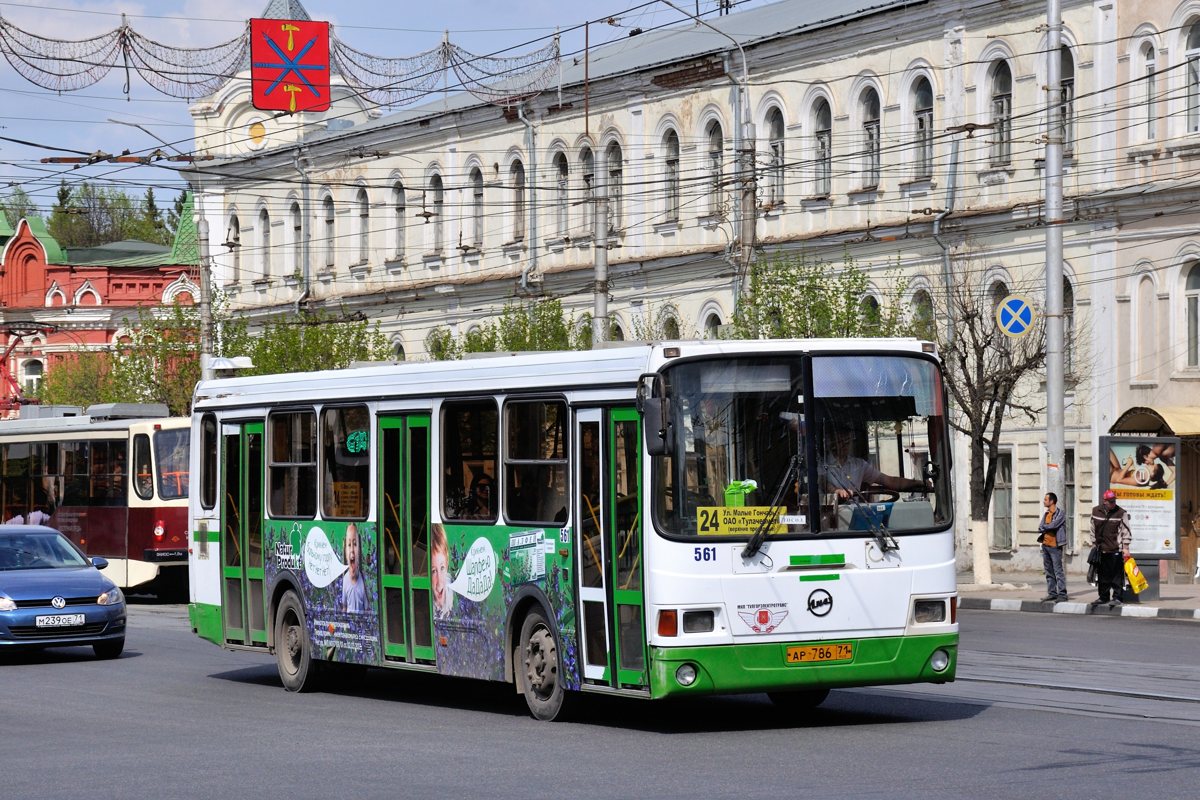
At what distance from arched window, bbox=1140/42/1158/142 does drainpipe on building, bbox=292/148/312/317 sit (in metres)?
30.2

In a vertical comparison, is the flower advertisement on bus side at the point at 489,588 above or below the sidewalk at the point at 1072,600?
above

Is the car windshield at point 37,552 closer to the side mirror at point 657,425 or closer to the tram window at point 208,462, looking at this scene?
the tram window at point 208,462

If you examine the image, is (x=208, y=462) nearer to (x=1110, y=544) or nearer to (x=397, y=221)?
(x=1110, y=544)

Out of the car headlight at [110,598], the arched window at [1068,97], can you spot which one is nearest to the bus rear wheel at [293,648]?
the car headlight at [110,598]

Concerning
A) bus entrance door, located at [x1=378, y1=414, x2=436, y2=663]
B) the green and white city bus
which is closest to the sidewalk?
the green and white city bus

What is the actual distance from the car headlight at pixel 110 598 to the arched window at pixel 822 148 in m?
24.4

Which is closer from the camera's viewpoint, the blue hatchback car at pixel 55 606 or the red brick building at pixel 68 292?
the blue hatchback car at pixel 55 606

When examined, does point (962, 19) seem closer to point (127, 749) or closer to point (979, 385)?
point (979, 385)

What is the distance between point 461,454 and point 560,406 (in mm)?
1320

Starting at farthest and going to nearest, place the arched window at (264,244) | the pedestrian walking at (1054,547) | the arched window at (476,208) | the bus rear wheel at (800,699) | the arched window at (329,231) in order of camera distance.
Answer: the arched window at (264,244), the arched window at (329,231), the arched window at (476,208), the pedestrian walking at (1054,547), the bus rear wheel at (800,699)

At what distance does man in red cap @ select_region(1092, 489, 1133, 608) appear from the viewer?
94.4ft

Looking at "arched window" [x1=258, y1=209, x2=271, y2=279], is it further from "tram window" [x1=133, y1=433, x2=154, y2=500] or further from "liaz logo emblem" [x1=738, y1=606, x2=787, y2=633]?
"liaz logo emblem" [x1=738, y1=606, x2=787, y2=633]

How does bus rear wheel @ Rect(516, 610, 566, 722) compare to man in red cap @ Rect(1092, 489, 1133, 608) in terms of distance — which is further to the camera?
man in red cap @ Rect(1092, 489, 1133, 608)

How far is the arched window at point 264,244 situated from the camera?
64.8 meters
